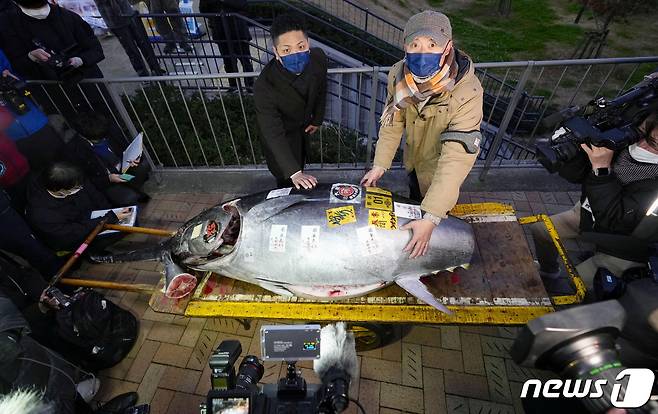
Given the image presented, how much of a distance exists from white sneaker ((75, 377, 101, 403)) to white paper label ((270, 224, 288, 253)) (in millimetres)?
1778

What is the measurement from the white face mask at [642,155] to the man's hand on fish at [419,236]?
122 cm

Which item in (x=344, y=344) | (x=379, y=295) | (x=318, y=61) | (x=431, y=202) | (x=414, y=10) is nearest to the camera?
(x=344, y=344)

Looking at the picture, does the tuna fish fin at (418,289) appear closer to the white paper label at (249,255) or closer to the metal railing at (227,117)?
the white paper label at (249,255)

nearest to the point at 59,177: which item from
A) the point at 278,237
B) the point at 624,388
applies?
the point at 278,237

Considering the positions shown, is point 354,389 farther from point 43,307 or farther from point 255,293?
point 43,307

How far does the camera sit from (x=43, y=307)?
8.84 ft

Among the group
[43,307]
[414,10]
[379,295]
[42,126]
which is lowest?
[414,10]

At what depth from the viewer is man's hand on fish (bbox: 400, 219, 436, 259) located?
2.28 metres

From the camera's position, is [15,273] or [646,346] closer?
[646,346]

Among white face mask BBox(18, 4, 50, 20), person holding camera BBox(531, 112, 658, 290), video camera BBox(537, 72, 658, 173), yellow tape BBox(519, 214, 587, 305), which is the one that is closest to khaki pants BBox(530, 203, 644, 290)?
person holding camera BBox(531, 112, 658, 290)

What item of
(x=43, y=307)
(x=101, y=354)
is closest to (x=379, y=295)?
(x=101, y=354)

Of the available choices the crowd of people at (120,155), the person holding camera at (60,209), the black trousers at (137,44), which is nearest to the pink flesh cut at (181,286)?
the crowd of people at (120,155)

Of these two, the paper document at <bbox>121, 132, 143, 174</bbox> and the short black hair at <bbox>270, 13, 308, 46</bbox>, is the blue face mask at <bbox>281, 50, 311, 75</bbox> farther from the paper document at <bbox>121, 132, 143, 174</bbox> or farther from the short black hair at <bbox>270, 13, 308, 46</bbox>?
the paper document at <bbox>121, 132, 143, 174</bbox>

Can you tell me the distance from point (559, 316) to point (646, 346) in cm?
91
